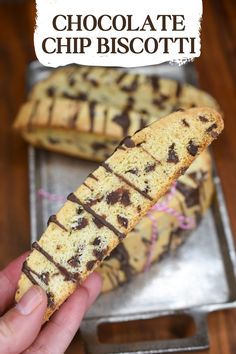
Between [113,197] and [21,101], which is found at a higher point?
[21,101]

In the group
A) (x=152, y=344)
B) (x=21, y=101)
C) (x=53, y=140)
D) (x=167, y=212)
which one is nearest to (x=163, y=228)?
(x=167, y=212)

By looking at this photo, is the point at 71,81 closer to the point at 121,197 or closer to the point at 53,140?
the point at 53,140

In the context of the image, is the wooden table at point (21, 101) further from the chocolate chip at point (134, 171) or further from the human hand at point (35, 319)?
the chocolate chip at point (134, 171)

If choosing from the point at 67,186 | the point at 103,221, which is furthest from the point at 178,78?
the point at 103,221

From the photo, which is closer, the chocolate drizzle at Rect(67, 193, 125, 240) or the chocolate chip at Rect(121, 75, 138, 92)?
the chocolate drizzle at Rect(67, 193, 125, 240)

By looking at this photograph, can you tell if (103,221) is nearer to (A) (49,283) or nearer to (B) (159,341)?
(A) (49,283)

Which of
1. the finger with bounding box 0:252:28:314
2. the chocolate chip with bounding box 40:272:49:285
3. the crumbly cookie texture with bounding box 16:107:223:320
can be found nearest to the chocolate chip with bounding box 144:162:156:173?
the crumbly cookie texture with bounding box 16:107:223:320

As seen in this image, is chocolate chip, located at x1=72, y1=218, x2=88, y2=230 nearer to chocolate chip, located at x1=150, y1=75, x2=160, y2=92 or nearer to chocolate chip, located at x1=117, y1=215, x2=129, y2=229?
chocolate chip, located at x1=117, y1=215, x2=129, y2=229
